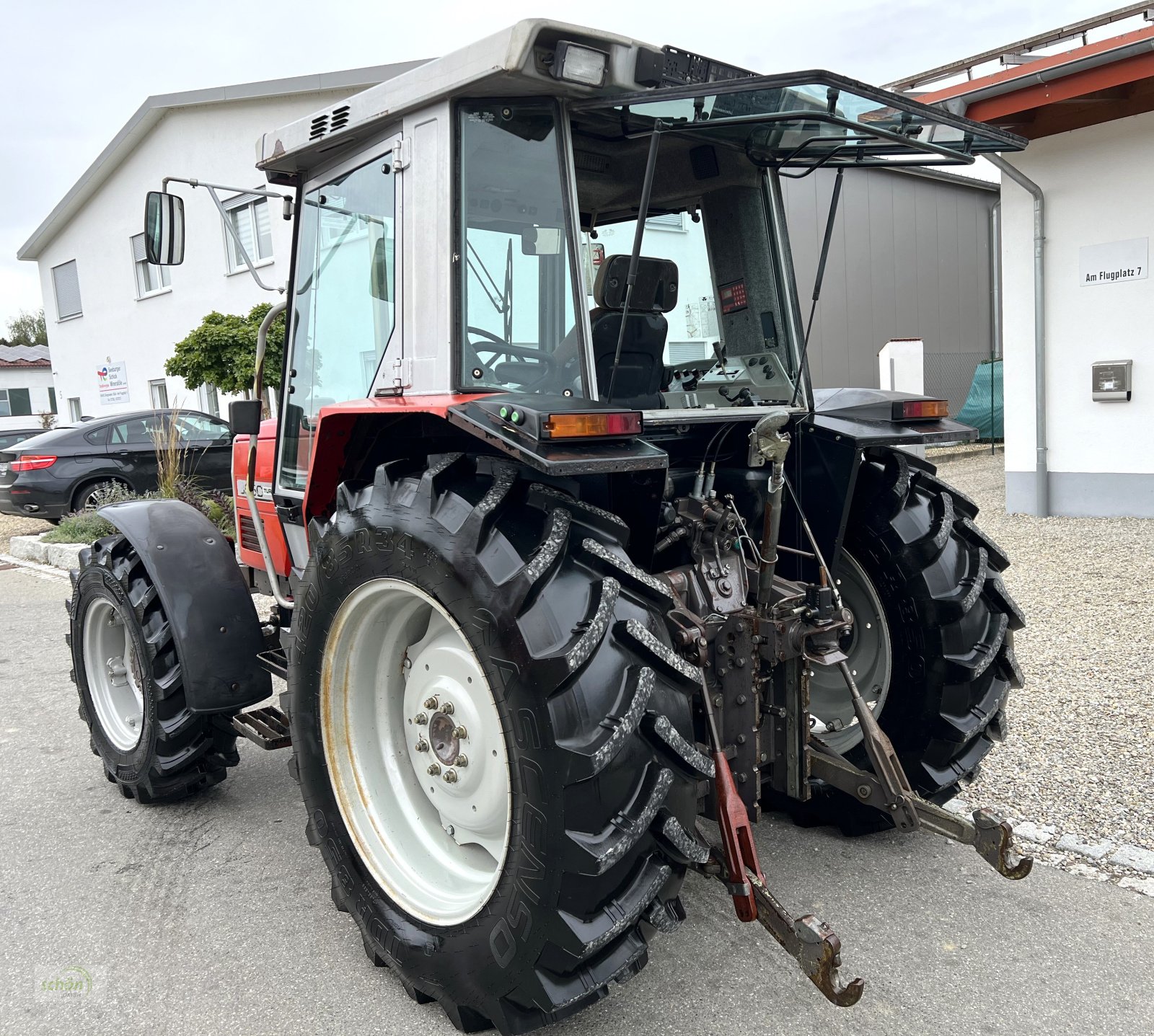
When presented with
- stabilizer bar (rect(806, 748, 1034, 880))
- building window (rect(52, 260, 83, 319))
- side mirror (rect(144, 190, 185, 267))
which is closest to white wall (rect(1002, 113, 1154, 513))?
stabilizer bar (rect(806, 748, 1034, 880))

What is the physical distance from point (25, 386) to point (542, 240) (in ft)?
147

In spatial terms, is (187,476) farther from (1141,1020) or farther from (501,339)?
(1141,1020)

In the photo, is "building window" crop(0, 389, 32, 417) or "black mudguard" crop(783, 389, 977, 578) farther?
"building window" crop(0, 389, 32, 417)

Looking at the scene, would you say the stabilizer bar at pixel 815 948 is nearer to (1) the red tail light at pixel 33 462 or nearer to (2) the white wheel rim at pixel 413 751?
(2) the white wheel rim at pixel 413 751

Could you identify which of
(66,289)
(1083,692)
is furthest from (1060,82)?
(66,289)

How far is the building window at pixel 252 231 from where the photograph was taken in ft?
51.7

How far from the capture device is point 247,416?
12.4ft

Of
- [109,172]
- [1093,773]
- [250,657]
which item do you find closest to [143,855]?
[250,657]

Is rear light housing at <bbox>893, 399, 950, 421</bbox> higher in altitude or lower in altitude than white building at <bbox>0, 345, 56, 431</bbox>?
lower

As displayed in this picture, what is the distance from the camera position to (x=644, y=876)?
2123 mm

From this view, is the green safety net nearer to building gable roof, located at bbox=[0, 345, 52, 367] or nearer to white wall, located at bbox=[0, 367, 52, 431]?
white wall, located at bbox=[0, 367, 52, 431]

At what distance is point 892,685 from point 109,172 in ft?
71.4

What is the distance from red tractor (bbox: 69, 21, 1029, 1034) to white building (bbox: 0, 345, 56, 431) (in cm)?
4166

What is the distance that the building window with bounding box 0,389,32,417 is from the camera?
133 ft
